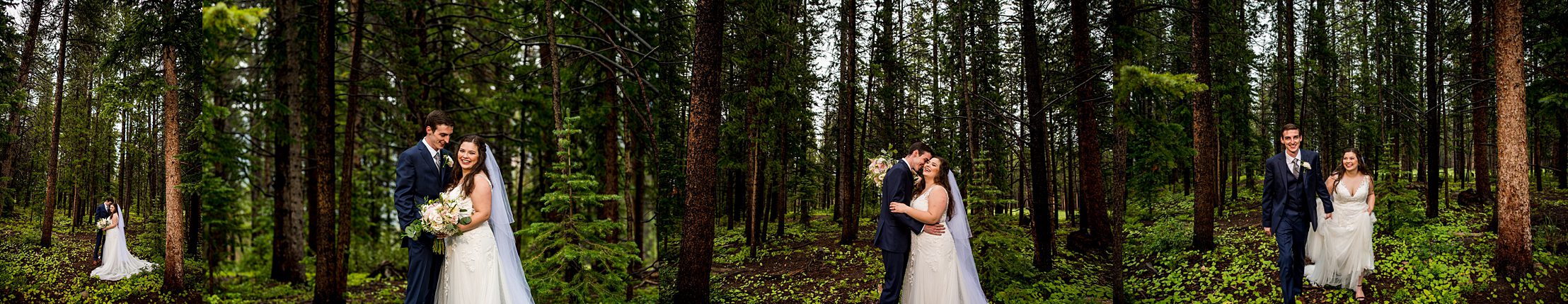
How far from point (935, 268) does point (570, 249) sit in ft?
11.3

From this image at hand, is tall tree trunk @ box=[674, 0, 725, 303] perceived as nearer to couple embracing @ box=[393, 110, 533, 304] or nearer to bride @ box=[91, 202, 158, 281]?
couple embracing @ box=[393, 110, 533, 304]

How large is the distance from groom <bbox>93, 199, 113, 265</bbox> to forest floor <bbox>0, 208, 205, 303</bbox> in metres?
0.03

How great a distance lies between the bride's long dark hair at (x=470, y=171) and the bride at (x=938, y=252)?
332cm

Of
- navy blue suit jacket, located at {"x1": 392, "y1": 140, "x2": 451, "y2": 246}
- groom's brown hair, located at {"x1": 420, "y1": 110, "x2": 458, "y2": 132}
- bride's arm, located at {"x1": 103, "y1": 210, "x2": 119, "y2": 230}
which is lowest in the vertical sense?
bride's arm, located at {"x1": 103, "y1": 210, "x2": 119, "y2": 230}

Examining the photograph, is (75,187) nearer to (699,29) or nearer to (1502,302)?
(699,29)

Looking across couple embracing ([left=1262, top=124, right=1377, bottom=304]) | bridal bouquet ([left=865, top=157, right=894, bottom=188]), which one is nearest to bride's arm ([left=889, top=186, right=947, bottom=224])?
bridal bouquet ([left=865, top=157, right=894, bottom=188])

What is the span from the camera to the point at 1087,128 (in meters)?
11.1

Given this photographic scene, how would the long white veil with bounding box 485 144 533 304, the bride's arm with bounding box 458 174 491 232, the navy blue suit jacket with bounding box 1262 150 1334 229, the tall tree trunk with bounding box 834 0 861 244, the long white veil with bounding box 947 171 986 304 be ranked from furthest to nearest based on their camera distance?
the tall tree trunk with bounding box 834 0 861 244 < the navy blue suit jacket with bounding box 1262 150 1334 229 < the long white veil with bounding box 947 171 986 304 < the long white veil with bounding box 485 144 533 304 < the bride's arm with bounding box 458 174 491 232

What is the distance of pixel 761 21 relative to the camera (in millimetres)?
11445

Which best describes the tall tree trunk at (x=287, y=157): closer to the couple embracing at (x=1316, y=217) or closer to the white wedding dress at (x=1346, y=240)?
the couple embracing at (x=1316, y=217)

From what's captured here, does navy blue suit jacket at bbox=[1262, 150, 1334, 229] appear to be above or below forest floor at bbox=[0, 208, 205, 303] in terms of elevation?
above

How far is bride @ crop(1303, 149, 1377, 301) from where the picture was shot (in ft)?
25.2


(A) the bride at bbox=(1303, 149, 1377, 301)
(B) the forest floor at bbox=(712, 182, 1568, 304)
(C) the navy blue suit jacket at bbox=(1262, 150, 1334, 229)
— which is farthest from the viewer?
(B) the forest floor at bbox=(712, 182, 1568, 304)

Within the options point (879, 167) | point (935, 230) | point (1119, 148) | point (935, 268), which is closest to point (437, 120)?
point (935, 230)
